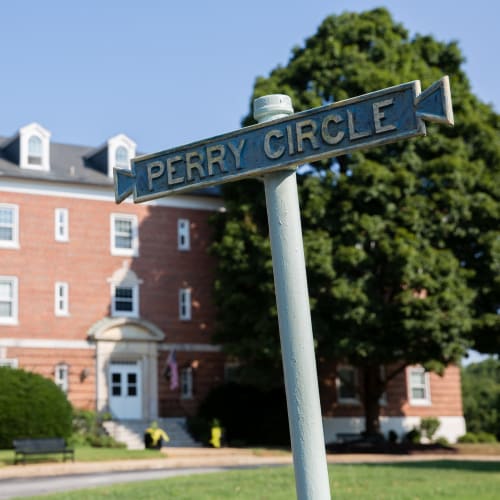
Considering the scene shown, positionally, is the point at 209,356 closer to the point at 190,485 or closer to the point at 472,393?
the point at 190,485

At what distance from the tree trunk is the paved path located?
10.4 ft

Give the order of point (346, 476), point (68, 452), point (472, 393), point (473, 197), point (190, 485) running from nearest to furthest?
point (190, 485)
point (346, 476)
point (68, 452)
point (473, 197)
point (472, 393)

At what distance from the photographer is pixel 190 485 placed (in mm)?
16844

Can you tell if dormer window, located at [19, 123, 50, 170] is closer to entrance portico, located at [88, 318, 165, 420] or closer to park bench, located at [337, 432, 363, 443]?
entrance portico, located at [88, 318, 165, 420]

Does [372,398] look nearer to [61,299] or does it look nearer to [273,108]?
[61,299]

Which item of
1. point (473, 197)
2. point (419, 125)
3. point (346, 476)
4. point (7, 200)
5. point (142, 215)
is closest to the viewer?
point (419, 125)

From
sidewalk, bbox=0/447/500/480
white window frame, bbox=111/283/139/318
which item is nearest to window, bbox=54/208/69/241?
white window frame, bbox=111/283/139/318

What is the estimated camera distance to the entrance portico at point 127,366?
3531 centimetres

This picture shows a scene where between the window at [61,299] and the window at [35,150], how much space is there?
212 inches

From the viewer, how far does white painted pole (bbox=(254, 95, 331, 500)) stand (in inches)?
174

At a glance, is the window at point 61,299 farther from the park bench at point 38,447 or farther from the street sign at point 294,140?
the street sign at point 294,140

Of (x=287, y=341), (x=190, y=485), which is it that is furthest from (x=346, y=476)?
(x=287, y=341)

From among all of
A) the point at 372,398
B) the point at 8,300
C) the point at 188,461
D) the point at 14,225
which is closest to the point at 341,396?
the point at 372,398

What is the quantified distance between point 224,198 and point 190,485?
20.9 m
